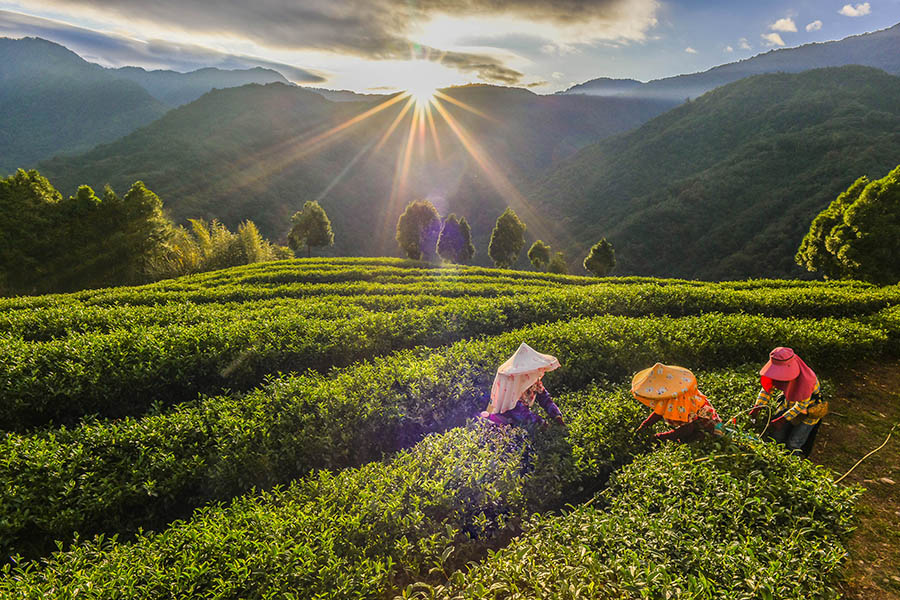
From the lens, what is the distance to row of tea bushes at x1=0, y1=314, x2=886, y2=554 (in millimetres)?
5047

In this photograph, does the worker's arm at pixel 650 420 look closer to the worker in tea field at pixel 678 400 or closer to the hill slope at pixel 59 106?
the worker in tea field at pixel 678 400

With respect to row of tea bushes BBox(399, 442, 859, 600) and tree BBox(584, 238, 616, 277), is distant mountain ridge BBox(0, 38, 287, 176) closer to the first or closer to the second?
tree BBox(584, 238, 616, 277)

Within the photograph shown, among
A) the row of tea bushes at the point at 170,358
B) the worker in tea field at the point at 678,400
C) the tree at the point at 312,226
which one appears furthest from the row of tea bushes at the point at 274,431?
the tree at the point at 312,226

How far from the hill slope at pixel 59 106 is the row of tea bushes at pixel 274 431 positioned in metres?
119

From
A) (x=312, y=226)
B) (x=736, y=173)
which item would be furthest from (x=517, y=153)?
(x=312, y=226)

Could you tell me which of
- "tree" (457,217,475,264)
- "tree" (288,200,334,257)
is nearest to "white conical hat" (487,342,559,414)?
"tree" (457,217,475,264)

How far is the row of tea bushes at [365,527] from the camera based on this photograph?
3.47 m

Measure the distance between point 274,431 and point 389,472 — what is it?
7.54ft

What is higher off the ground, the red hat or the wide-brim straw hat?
the red hat

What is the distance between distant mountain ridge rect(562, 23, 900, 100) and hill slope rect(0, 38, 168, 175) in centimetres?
20097

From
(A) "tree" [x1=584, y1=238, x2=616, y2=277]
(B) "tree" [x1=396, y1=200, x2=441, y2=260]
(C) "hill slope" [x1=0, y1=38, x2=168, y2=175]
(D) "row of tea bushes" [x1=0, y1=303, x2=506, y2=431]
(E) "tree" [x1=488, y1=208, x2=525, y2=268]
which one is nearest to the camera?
(D) "row of tea bushes" [x1=0, y1=303, x2=506, y2=431]

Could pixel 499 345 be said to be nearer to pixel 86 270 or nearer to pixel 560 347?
pixel 560 347

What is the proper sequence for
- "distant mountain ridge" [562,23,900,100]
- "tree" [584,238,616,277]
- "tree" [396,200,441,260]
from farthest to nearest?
"distant mountain ridge" [562,23,900,100] < "tree" [584,238,616,277] < "tree" [396,200,441,260]

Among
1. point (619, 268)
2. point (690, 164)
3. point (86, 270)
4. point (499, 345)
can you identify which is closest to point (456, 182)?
point (690, 164)
